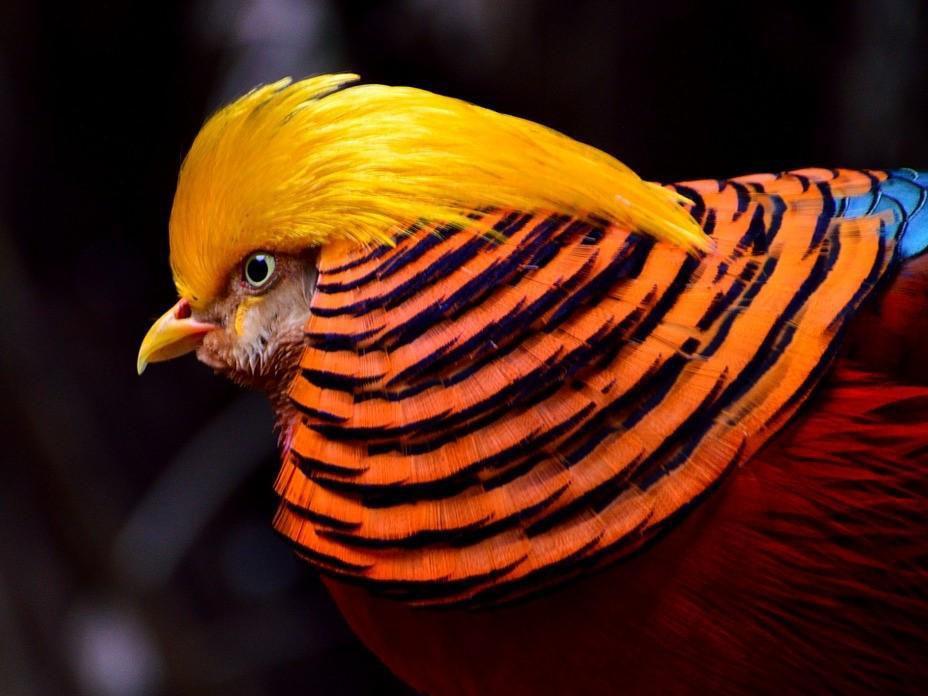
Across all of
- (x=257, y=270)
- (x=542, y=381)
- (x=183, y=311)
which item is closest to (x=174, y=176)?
(x=183, y=311)

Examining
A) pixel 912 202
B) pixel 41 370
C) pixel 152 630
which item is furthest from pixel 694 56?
pixel 152 630

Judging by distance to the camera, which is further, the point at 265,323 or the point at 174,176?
the point at 174,176

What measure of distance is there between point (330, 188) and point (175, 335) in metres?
0.30

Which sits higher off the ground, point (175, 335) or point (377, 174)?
point (377, 174)

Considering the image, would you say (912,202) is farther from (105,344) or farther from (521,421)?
(105,344)

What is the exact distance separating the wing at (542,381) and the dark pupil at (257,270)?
0.10 meters

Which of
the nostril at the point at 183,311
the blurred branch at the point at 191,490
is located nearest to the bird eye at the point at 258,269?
the nostril at the point at 183,311

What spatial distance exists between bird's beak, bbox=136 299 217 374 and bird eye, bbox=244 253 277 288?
0.32 ft

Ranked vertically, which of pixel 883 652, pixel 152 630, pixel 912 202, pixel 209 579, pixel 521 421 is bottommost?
pixel 152 630

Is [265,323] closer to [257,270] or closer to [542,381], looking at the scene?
[257,270]

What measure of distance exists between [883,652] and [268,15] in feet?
3.78

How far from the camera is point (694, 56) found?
50.6 inches

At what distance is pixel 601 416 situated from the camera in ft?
2.47

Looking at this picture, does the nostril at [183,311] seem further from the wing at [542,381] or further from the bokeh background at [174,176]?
the bokeh background at [174,176]
